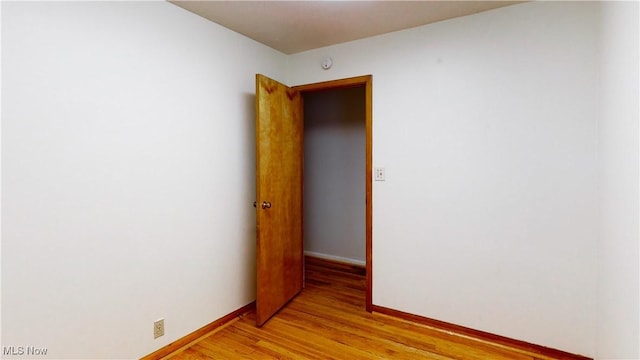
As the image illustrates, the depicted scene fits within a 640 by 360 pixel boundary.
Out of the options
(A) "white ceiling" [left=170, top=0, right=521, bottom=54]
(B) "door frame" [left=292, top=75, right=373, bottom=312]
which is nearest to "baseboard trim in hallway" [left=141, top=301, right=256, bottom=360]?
(B) "door frame" [left=292, top=75, right=373, bottom=312]

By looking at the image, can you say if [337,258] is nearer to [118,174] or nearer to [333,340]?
[333,340]

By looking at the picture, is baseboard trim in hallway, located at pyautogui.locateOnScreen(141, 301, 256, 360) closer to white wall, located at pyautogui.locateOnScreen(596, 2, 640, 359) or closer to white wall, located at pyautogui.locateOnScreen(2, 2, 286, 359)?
white wall, located at pyautogui.locateOnScreen(2, 2, 286, 359)

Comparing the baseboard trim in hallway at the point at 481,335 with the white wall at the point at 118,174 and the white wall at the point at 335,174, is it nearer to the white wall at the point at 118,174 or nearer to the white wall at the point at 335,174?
the white wall at the point at 118,174

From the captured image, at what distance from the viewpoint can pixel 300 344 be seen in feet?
7.45

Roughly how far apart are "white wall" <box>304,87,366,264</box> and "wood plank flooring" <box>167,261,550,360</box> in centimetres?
133

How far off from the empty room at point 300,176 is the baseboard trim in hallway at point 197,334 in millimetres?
16

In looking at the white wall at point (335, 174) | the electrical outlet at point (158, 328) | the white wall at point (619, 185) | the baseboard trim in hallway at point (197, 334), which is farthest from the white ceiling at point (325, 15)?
the baseboard trim in hallway at point (197, 334)

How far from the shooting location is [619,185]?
153cm

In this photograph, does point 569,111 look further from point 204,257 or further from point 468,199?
point 204,257

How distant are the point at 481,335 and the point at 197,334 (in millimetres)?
2038

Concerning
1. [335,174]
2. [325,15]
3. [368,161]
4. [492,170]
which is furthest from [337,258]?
[325,15]

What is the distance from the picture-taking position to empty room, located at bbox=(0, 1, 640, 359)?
154 cm

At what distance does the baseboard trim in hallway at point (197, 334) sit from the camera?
2084mm

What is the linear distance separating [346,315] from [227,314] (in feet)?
3.17
